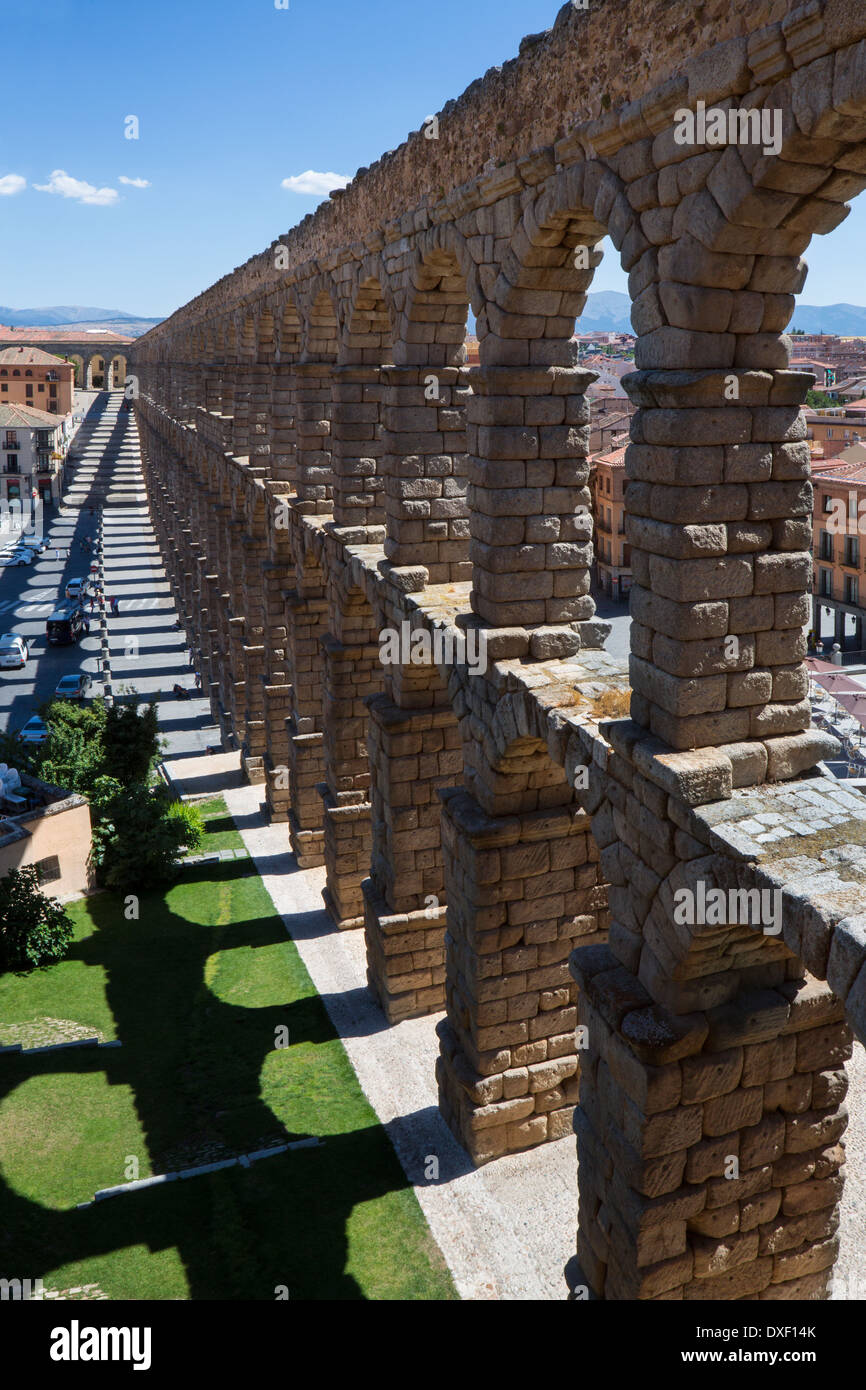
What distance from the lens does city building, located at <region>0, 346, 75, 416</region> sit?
88.8m

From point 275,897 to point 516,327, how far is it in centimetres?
1303

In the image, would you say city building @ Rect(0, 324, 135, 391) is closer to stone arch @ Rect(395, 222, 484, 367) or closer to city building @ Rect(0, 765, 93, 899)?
city building @ Rect(0, 765, 93, 899)

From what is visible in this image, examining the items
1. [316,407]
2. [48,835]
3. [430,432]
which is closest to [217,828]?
[48,835]

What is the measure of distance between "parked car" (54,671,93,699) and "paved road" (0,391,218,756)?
1.80 ft

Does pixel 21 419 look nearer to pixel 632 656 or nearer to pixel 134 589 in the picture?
pixel 134 589

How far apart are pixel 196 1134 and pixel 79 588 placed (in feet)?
141

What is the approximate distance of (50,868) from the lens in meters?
20.6

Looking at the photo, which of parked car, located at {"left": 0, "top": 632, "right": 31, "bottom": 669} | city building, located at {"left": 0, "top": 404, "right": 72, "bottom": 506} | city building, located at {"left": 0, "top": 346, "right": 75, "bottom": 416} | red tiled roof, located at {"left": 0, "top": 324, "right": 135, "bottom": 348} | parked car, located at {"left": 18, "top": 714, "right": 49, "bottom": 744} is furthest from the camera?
red tiled roof, located at {"left": 0, "top": 324, "right": 135, "bottom": 348}

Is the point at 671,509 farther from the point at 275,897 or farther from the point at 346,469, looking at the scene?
the point at 275,897

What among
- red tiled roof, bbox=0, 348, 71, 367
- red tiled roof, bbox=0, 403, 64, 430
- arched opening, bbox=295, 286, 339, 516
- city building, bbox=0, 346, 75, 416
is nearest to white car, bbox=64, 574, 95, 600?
red tiled roof, bbox=0, 403, 64, 430

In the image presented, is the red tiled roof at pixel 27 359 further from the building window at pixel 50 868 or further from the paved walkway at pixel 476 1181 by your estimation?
the paved walkway at pixel 476 1181

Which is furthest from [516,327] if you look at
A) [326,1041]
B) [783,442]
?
[326,1041]

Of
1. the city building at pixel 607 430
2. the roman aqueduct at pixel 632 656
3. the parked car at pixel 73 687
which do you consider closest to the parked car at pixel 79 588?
the parked car at pixel 73 687

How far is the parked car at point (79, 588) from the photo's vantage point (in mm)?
50750
